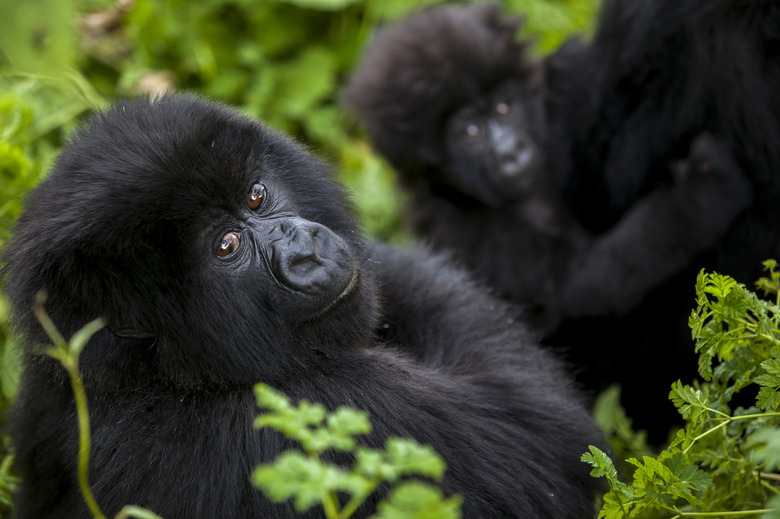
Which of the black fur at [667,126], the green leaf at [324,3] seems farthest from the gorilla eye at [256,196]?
the green leaf at [324,3]

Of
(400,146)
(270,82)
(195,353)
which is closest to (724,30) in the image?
(400,146)

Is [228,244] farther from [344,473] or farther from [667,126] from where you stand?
[667,126]

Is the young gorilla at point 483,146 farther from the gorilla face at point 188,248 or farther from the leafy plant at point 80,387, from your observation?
the leafy plant at point 80,387

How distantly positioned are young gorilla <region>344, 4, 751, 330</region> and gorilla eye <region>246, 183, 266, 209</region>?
5.73ft

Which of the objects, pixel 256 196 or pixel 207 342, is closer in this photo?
pixel 207 342

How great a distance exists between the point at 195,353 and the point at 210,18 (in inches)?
152

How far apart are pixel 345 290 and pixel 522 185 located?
85.1 inches

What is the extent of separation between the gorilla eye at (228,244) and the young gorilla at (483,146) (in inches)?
73.8

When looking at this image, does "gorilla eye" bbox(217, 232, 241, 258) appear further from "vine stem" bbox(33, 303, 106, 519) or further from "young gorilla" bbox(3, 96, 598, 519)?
"vine stem" bbox(33, 303, 106, 519)

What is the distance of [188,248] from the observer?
7.45 ft

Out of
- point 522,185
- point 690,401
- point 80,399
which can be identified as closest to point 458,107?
point 522,185

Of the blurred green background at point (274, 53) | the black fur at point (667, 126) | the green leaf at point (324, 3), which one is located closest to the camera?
the black fur at point (667, 126)

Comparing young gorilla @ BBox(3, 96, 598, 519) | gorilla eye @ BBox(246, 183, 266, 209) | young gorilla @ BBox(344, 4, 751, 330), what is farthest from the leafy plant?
young gorilla @ BBox(344, 4, 751, 330)

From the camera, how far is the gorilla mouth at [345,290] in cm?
238
